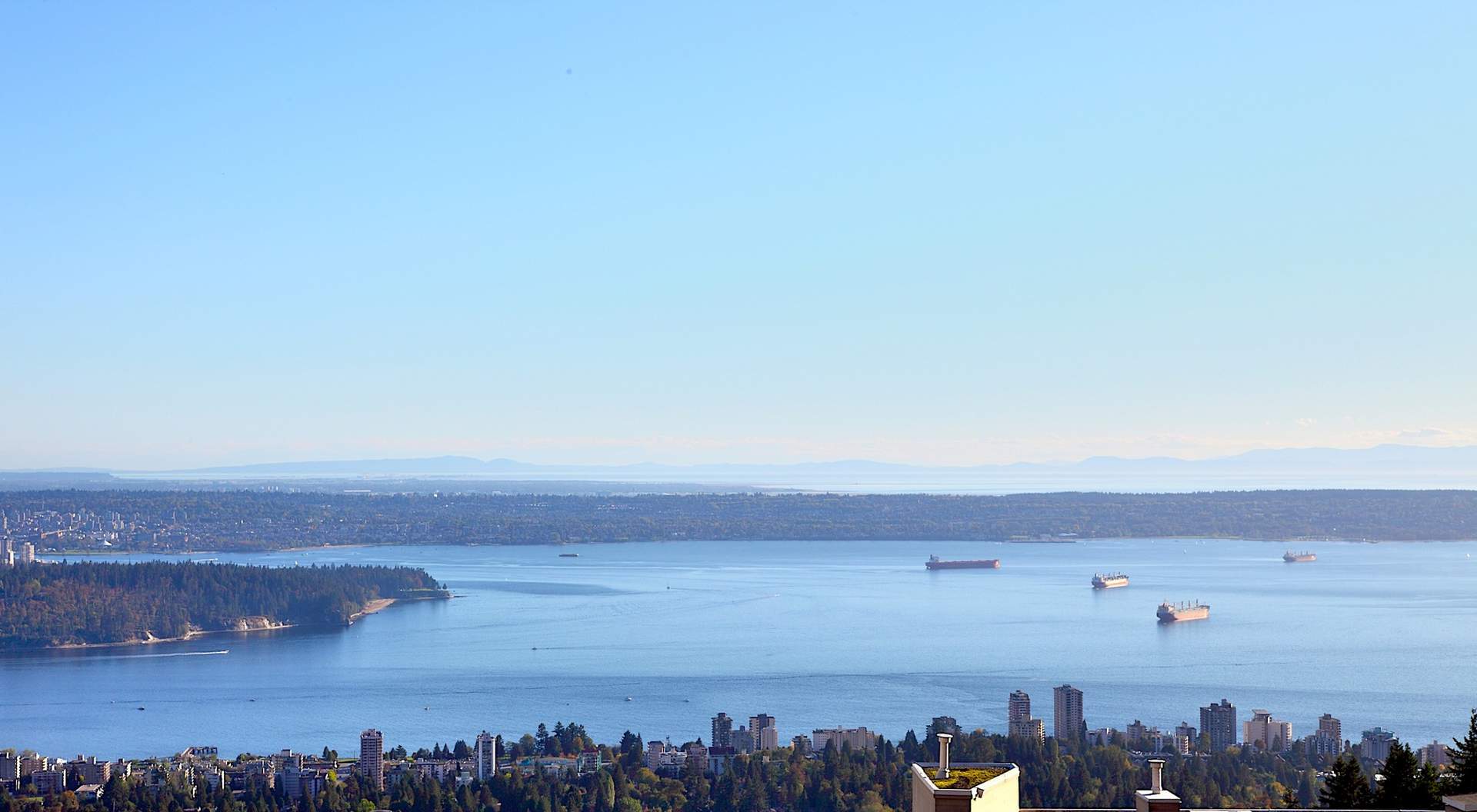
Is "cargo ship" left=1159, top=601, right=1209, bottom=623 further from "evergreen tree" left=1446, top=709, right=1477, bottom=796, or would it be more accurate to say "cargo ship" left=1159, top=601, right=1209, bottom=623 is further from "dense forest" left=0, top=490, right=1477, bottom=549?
"dense forest" left=0, top=490, right=1477, bottom=549

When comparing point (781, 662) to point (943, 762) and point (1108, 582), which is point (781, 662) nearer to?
point (1108, 582)

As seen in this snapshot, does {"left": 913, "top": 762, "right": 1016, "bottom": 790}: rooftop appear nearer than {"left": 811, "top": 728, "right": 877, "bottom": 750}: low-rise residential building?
Yes

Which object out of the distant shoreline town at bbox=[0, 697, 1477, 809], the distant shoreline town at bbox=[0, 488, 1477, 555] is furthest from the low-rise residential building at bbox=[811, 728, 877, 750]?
the distant shoreline town at bbox=[0, 488, 1477, 555]

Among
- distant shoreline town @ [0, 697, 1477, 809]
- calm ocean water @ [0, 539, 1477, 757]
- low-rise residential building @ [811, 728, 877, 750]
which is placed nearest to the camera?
distant shoreline town @ [0, 697, 1477, 809]

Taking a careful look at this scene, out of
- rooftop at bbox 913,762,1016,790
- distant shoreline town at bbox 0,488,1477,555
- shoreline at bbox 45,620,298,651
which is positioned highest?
rooftop at bbox 913,762,1016,790

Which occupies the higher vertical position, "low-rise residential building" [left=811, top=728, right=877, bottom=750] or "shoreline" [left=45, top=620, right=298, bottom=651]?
"low-rise residential building" [left=811, top=728, right=877, bottom=750]

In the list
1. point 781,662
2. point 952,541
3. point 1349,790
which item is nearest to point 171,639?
point 781,662

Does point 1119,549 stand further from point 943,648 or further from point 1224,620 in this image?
point 943,648

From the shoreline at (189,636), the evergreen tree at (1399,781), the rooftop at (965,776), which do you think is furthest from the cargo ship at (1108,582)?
the rooftop at (965,776)
